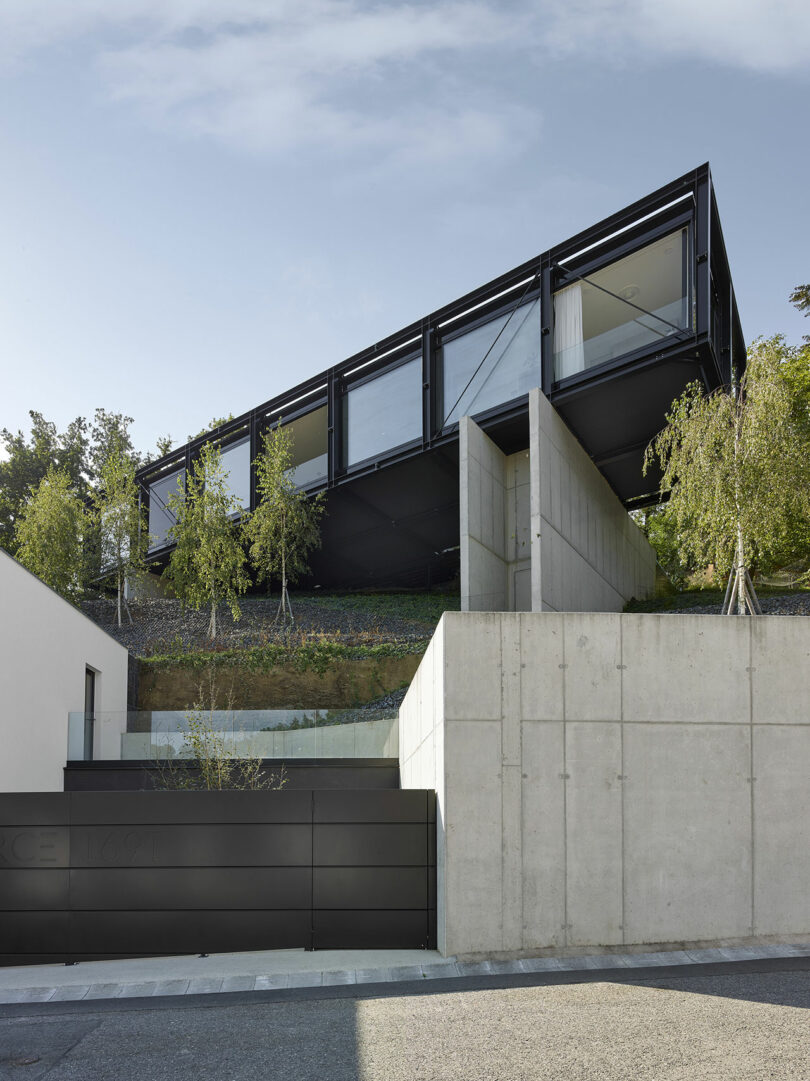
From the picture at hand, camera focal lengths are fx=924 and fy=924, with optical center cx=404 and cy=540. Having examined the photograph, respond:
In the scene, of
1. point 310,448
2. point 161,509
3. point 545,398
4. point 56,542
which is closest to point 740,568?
point 545,398

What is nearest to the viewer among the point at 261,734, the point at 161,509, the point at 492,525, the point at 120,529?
the point at 261,734

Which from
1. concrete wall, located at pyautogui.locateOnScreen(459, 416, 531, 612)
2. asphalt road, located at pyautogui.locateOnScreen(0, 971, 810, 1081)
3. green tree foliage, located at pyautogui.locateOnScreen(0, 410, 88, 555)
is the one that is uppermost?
green tree foliage, located at pyautogui.locateOnScreen(0, 410, 88, 555)

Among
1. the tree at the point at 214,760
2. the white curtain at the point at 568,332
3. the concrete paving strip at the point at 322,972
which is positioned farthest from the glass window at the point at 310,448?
the concrete paving strip at the point at 322,972

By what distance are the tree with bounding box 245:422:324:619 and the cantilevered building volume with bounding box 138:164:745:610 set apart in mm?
662

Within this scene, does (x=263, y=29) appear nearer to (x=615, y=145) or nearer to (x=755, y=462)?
(x=615, y=145)

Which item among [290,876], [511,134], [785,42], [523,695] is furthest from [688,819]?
[785,42]

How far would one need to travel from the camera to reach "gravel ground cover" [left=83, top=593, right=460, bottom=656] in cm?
2398

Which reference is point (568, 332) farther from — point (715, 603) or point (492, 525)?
Answer: point (715, 603)

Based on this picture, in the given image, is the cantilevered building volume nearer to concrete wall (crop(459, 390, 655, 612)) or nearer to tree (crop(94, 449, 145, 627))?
concrete wall (crop(459, 390, 655, 612))

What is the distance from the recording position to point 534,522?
16.7 m

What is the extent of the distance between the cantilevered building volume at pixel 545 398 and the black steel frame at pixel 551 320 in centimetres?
4

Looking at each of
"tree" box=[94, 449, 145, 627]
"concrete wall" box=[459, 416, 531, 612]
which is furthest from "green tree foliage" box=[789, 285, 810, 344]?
"tree" box=[94, 449, 145, 627]

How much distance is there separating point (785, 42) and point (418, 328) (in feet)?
33.7

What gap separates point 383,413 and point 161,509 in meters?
12.3
